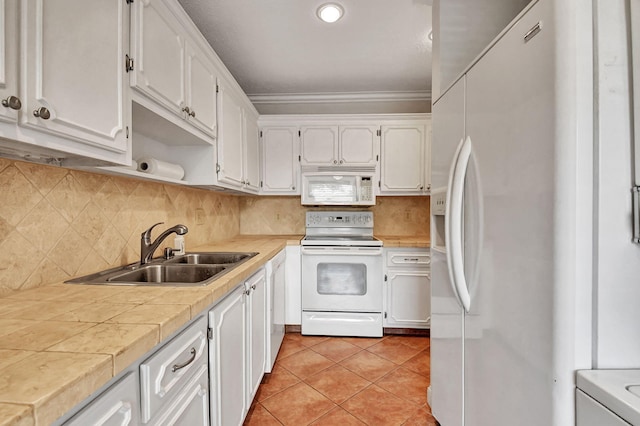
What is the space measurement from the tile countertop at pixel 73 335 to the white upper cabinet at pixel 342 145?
207cm

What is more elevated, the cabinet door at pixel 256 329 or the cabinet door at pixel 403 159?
the cabinet door at pixel 403 159

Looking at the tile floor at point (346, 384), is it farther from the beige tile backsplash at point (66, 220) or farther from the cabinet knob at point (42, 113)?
the cabinet knob at point (42, 113)

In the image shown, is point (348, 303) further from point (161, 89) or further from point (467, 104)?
point (161, 89)

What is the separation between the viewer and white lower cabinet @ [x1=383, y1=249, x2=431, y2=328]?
8.78ft

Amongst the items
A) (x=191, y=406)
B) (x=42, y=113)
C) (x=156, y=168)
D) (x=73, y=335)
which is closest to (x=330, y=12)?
(x=156, y=168)

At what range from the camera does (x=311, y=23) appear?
1863 mm

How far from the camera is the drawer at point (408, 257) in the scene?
267 cm

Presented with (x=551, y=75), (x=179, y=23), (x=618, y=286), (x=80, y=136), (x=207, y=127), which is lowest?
(x=618, y=286)

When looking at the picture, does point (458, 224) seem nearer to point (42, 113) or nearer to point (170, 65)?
point (42, 113)

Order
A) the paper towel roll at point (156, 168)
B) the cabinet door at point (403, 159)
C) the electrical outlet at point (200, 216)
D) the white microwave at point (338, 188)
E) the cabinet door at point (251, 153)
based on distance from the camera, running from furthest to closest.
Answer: the cabinet door at point (403, 159), the white microwave at point (338, 188), the cabinet door at point (251, 153), the electrical outlet at point (200, 216), the paper towel roll at point (156, 168)

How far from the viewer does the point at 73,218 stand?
1236 mm

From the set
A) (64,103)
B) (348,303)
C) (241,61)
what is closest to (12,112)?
(64,103)

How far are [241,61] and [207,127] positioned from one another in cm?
93

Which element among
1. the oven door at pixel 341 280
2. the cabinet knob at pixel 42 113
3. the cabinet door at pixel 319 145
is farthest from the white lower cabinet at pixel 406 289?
the cabinet knob at pixel 42 113
